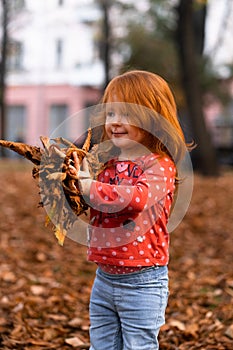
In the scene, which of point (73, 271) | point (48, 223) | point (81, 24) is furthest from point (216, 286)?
point (81, 24)

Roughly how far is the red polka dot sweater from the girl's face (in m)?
0.08

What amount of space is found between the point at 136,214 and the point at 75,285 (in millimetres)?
2882

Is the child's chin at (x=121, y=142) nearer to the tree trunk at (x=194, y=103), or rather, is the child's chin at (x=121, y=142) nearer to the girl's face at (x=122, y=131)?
the girl's face at (x=122, y=131)

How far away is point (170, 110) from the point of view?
266 centimetres

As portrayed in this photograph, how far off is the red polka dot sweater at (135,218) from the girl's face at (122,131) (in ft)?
0.25

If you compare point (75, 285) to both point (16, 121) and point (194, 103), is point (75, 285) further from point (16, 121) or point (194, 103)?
point (16, 121)

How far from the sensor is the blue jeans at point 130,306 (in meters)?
2.61

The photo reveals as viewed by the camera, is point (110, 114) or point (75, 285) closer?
point (110, 114)

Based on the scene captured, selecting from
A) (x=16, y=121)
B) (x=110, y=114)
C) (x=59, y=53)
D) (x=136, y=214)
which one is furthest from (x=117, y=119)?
(x=59, y=53)

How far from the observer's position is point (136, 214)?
2.55m

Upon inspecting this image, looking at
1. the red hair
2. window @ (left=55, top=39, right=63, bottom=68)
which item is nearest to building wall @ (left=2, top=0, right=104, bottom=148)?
window @ (left=55, top=39, right=63, bottom=68)

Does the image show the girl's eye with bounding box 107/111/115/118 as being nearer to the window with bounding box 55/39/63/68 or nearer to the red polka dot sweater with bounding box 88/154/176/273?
the red polka dot sweater with bounding box 88/154/176/273

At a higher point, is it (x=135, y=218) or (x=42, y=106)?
(x=135, y=218)

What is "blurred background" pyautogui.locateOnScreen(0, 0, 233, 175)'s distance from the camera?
14.6 m
